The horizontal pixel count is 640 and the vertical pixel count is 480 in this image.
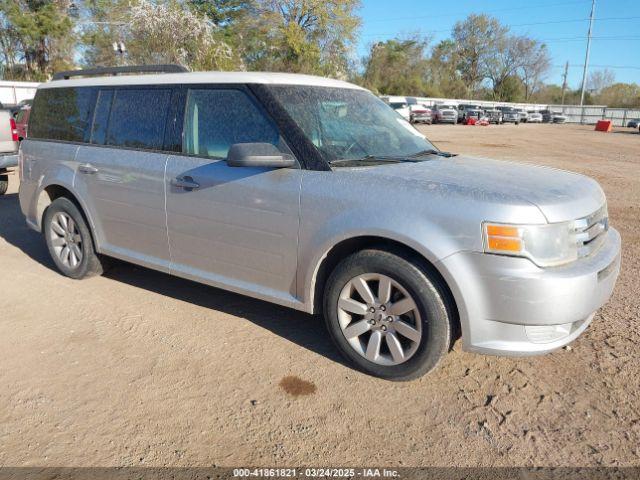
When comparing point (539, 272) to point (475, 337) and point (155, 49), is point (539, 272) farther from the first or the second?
point (155, 49)

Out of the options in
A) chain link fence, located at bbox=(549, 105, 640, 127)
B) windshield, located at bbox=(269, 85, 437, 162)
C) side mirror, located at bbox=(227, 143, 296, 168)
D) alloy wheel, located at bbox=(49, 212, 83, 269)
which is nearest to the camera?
side mirror, located at bbox=(227, 143, 296, 168)

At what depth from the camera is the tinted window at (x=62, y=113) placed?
470 centimetres

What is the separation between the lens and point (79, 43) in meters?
41.5

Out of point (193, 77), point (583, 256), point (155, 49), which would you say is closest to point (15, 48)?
point (155, 49)

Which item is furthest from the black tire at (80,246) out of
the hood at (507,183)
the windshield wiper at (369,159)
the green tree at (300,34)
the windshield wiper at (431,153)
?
the green tree at (300,34)

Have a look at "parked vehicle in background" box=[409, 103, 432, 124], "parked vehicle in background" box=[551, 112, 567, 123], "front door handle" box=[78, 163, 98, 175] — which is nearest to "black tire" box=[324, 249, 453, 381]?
"front door handle" box=[78, 163, 98, 175]

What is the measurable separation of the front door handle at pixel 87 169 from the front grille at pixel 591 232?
12.3 ft

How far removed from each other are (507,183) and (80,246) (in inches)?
151

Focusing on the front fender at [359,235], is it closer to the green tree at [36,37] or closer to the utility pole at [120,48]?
the utility pole at [120,48]

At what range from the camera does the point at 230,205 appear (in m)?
3.56

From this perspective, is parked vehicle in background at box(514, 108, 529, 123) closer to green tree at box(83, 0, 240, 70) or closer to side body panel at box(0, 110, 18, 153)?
green tree at box(83, 0, 240, 70)

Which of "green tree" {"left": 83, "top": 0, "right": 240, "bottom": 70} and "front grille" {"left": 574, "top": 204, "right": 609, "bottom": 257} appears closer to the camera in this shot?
"front grille" {"left": 574, "top": 204, "right": 609, "bottom": 257}

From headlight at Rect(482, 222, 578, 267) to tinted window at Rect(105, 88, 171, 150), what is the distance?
8.63 ft

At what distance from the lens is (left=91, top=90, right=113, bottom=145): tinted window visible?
4504mm
